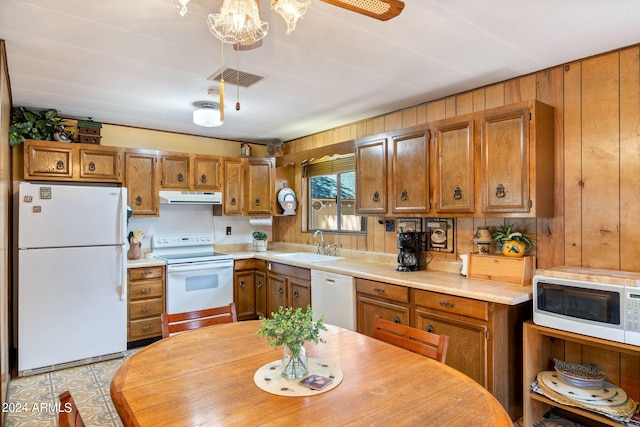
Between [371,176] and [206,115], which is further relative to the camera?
[371,176]

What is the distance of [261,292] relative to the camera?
14.8 ft

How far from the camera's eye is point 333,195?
453cm

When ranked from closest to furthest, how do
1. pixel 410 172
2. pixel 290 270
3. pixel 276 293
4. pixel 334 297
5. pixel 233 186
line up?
pixel 410 172 < pixel 334 297 < pixel 290 270 < pixel 276 293 < pixel 233 186

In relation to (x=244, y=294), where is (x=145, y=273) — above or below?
above

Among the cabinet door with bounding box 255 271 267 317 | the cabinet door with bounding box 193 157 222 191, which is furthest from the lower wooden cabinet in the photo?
the cabinet door with bounding box 193 157 222 191

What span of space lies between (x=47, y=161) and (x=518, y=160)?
4077 millimetres

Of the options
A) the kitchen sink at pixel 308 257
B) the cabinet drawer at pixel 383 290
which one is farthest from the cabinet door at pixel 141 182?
the cabinet drawer at pixel 383 290

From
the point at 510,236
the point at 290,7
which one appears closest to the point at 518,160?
the point at 510,236

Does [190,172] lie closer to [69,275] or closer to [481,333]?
[69,275]

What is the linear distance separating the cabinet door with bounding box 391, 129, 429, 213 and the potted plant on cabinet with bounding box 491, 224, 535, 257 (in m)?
0.58

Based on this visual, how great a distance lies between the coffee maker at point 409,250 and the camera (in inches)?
127

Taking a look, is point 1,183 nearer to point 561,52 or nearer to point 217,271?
point 217,271

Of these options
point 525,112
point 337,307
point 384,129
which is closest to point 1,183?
point 337,307

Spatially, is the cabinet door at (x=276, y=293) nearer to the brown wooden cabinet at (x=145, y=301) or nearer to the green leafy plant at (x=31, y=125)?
the brown wooden cabinet at (x=145, y=301)
